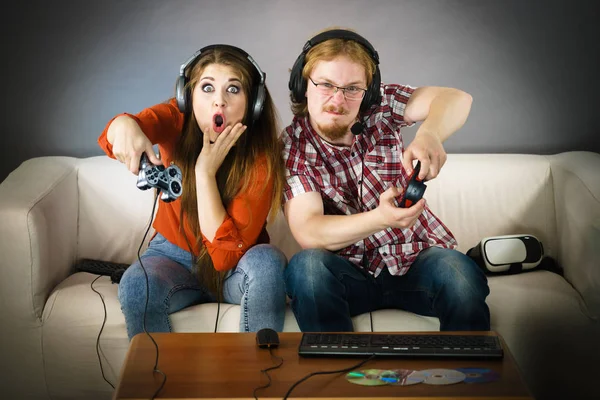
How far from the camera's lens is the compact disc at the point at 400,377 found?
134 centimetres

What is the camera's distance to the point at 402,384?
1.34 m

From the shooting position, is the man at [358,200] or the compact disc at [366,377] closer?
the compact disc at [366,377]

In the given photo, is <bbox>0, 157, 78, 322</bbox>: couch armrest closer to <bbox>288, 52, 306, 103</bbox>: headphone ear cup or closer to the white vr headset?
<bbox>288, 52, 306, 103</bbox>: headphone ear cup

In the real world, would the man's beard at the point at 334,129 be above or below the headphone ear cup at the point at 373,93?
below

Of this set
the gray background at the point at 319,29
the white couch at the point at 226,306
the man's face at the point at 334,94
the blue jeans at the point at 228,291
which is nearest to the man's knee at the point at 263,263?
the blue jeans at the point at 228,291

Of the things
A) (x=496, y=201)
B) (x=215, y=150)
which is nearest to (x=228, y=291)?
(x=215, y=150)

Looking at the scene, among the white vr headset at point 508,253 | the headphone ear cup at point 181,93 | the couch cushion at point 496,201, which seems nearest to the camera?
the headphone ear cup at point 181,93

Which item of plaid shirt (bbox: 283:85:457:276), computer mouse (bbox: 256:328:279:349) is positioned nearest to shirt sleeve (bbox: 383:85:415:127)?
plaid shirt (bbox: 283:85:457:276)

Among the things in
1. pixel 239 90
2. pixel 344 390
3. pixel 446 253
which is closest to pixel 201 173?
pixel 239 90

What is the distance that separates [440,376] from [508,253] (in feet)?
2.96

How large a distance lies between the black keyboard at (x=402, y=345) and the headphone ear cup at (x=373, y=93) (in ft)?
2.35

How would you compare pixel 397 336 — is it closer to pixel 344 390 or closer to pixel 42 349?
pixel 344 390

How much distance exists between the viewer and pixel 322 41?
2.02 meters

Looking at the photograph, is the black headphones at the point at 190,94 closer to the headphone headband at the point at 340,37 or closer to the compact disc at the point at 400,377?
the headphone headband at the point at 340,37
